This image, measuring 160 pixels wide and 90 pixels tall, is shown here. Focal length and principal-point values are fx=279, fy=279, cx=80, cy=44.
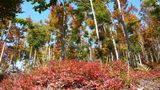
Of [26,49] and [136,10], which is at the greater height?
[136,10]

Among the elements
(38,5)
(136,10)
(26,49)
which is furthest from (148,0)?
(26,49)

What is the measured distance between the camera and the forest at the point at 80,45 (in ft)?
34.3

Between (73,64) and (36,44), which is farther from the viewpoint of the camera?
(36,44)

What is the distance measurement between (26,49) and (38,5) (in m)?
24.5

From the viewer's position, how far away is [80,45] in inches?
1601

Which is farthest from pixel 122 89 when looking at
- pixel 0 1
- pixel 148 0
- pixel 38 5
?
pixel 148 0

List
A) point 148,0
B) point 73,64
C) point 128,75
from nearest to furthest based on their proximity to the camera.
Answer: point 128,75
point 73,64
point 148,0

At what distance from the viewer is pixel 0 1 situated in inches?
476

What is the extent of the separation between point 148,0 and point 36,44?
19.0 metres

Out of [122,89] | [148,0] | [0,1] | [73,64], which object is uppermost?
[148,0]

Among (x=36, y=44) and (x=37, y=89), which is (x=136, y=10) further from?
(x=37, y=89)

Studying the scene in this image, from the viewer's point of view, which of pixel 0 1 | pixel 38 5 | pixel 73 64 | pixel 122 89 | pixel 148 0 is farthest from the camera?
pixel 148 0

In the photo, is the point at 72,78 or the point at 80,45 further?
the point at 80,45

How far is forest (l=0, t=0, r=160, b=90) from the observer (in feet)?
34.3
